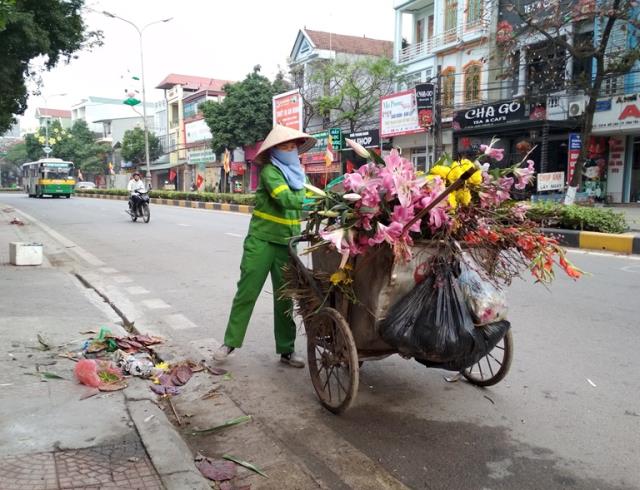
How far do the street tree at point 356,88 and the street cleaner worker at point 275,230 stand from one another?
22.1 metres

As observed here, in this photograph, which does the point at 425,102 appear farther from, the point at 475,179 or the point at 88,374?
the point at 88,374

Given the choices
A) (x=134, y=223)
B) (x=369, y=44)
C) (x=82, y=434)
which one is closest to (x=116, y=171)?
(x=369, y=44)

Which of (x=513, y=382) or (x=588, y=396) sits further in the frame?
(x=513, y=382)

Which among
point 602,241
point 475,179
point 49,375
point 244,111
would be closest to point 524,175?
point 475,179

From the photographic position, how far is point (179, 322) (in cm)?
527

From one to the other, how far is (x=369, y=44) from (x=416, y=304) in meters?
34.0

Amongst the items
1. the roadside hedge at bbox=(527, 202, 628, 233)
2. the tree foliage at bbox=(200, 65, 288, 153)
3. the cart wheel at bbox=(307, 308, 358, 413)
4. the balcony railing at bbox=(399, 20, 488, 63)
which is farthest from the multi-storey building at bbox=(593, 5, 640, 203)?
the tree foliage at bbox=(200, 65, 288, 153)

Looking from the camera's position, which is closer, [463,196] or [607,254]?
[463,196]

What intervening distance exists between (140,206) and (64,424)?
1382 centimetres

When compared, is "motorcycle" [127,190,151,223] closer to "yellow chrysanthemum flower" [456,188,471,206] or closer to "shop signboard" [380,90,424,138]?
"shop signboard" [380,90,424,138]

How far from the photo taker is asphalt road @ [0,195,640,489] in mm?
2623

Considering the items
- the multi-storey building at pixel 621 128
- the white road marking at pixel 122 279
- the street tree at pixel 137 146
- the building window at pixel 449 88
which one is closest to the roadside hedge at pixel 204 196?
the building window at pixel 449 88

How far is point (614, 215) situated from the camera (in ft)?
33.7

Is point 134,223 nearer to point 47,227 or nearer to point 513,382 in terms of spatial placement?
point 47,227
